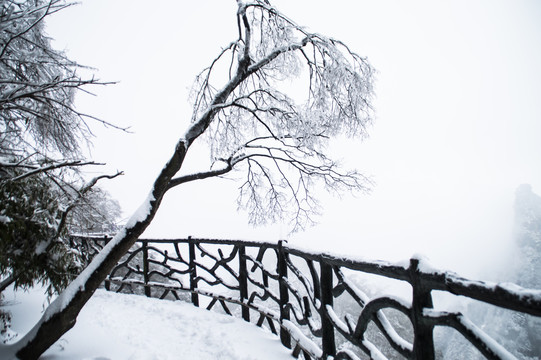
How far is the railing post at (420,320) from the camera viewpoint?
145cm

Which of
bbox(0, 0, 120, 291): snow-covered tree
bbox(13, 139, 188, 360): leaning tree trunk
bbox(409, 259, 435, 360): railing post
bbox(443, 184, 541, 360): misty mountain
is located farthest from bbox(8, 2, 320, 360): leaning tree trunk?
bbox(443, 184, 541, 360): misty mountain

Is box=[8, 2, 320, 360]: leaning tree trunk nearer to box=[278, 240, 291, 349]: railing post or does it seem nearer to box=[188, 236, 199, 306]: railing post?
box=[278, 240, 291, 349]: railing post

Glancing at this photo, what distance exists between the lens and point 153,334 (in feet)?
12.7

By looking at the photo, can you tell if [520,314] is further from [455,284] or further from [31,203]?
[31,203]

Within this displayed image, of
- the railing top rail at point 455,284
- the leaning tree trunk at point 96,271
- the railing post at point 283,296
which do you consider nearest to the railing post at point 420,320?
the railing top rail at point 455,284

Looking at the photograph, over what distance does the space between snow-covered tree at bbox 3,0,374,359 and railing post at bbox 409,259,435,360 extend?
299 centimetres

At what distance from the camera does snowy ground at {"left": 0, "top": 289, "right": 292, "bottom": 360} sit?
321 cm

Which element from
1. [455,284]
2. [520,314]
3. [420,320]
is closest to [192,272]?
[420,320]

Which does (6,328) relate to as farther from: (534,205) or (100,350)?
(534,205)

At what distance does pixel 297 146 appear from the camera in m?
5.02

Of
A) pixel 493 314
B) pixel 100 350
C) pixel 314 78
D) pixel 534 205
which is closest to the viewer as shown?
pixel 100 350

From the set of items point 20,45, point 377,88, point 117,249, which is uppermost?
point 377,88

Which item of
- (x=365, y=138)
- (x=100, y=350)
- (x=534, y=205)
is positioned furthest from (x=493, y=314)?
(x=100, y=350)

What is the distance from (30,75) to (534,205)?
82.2 metres
